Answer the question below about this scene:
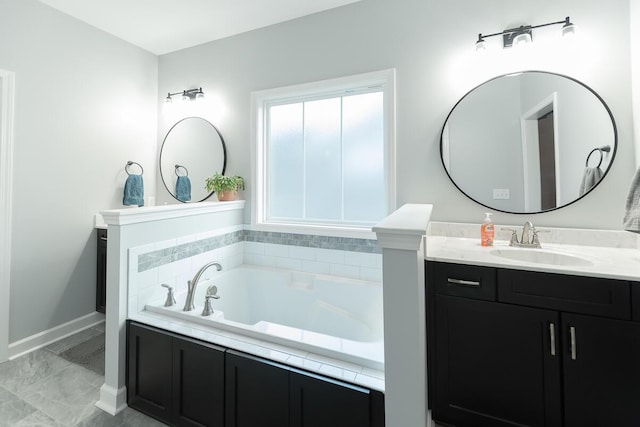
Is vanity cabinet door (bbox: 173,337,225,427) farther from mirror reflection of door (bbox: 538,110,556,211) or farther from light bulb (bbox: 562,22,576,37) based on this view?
light bulb (bbox: 562,22,576,37)

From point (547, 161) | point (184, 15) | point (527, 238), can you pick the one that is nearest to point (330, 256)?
point (527, 238)

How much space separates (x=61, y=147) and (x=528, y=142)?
11.7 ft

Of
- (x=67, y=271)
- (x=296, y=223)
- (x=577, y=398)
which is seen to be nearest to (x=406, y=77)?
(x=296, y=223)

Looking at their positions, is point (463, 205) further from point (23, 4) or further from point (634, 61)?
point (23, 4)

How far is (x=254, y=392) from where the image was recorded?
1.40 metres

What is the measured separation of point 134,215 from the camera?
179cm

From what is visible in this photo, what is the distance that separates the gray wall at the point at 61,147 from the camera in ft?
7.46

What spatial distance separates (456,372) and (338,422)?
68 cm

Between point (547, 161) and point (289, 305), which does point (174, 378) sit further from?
point (547, 161)

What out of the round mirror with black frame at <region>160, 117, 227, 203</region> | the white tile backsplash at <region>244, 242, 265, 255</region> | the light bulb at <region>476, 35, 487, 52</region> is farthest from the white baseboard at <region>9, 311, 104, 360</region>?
the light bulb at <region>476, 35, 487, 52</region>

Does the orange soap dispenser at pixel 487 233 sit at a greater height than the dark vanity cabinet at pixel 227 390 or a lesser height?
greater

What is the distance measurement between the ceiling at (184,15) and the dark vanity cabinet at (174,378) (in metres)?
2.45

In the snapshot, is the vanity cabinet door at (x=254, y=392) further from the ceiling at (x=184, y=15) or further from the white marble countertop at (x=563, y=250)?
the ceiling at (x=184, y=15)

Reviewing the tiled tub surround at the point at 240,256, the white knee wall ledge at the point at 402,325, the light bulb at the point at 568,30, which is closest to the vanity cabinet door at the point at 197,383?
the tiled tub surround at the point at 240,256
